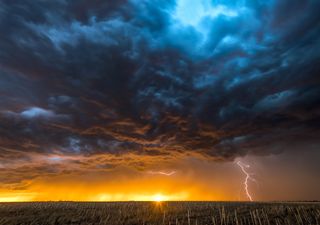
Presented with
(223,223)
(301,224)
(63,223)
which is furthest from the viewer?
(63,223)

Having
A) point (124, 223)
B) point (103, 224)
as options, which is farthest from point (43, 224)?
point (124, 223)

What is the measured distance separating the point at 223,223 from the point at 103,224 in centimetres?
1717

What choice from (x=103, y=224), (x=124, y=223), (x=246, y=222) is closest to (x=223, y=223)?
(x=246, y=222)

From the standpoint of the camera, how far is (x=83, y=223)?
38.0m

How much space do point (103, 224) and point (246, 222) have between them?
20.9m

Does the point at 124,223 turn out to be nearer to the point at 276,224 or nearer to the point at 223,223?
the point at 223,223

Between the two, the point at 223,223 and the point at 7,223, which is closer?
the point at 223,223

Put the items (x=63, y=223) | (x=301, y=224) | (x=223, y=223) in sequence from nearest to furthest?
(x=301, y=224) → (x=223, y=223) → (x=63, y=223)

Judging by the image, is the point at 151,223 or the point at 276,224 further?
the point at 151,223

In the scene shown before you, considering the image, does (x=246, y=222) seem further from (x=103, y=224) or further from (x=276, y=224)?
(x=103, y=224)

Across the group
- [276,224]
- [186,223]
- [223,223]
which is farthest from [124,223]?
[276,224]

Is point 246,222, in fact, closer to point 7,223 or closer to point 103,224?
point 103,224

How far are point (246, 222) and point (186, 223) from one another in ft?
29.0

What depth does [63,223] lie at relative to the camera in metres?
37.8
